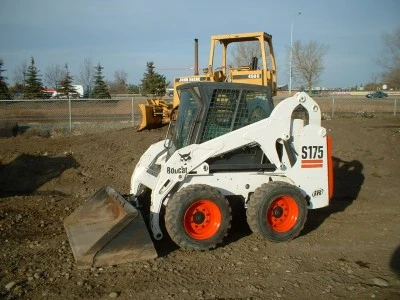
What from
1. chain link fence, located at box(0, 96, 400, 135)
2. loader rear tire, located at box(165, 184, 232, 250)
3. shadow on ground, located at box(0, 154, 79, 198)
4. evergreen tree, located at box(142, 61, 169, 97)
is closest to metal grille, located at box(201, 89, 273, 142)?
loader rear tire, located at box(165, 184, 232, 250)

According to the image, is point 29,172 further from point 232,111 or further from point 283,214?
point 283,214

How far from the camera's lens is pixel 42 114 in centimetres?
2077

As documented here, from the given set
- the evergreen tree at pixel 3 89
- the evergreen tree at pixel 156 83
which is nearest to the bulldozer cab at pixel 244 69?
the evergreen tree at pixel 156 83

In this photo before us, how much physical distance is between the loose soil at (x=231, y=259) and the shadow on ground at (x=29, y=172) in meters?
0.05

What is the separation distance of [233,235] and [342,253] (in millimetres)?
1499

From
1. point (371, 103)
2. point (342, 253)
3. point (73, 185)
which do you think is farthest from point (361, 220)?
point (371, 103)

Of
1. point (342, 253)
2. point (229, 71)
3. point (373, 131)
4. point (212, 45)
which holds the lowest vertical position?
point (342, 253)

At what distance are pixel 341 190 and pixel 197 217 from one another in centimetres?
481

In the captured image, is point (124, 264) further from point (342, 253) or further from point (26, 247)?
point (342, 253)

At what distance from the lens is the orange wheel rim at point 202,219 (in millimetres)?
5285

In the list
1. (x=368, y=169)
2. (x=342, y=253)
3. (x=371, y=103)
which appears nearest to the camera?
(x=342, y=253)

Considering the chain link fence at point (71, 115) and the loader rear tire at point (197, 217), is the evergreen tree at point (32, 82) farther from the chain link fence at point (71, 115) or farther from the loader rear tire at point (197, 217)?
the loader rear tire at point (197, 217)

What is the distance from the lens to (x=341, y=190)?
9031 millimetres

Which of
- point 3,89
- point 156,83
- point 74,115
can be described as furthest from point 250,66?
point 3,89
